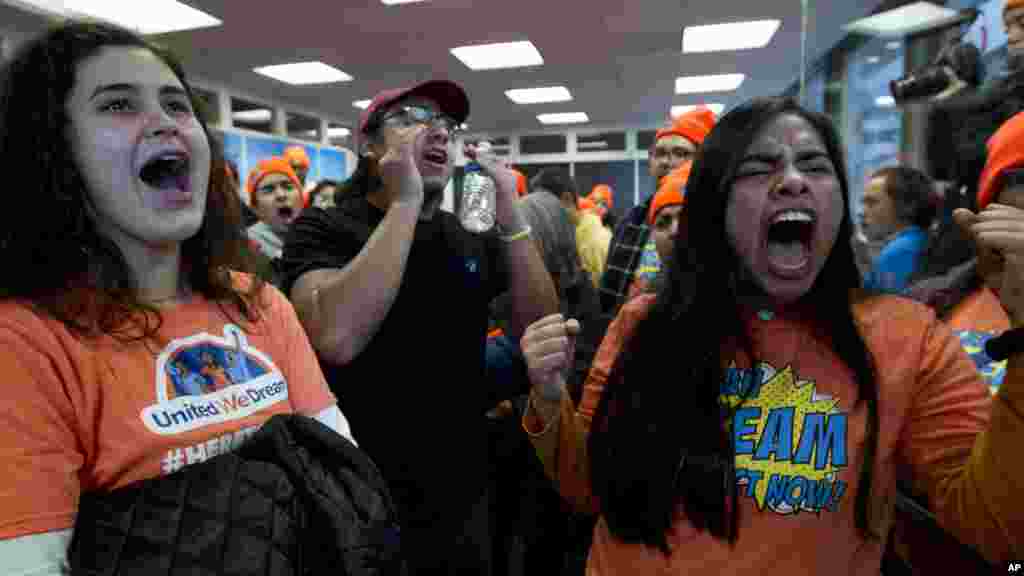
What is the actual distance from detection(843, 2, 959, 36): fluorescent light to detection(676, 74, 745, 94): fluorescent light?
443 centimetres

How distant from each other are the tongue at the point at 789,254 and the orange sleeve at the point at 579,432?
0.23 m

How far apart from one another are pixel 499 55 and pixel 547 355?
229 inches

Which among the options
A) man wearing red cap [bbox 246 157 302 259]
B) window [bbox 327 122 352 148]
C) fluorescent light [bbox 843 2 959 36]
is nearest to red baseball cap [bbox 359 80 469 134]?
man wearing red cap [bbox 246 157 302 259]

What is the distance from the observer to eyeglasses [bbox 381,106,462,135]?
1430mm

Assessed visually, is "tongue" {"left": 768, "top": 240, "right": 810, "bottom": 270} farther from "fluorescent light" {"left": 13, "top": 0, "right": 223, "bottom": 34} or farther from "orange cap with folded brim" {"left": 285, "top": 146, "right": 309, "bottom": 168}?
"fluorescent light" {"left": 13, "top": 0, "right": 223, "bottom": 34}

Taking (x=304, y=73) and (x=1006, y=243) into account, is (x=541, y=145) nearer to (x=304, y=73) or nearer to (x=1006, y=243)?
(x=304, y=73)

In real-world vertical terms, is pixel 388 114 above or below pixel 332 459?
above

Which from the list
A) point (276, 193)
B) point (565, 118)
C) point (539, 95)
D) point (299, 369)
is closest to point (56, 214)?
point (299, 369)

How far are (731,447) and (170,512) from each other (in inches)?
30.8

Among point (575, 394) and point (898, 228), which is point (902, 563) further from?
point (898, 228)

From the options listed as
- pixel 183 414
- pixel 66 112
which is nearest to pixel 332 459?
pixel 183 414

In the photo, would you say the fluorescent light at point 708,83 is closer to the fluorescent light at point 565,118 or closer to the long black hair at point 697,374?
the fluorescent light at point 565,118

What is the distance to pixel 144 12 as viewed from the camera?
484 cm

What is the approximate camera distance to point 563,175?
11.5 ft
